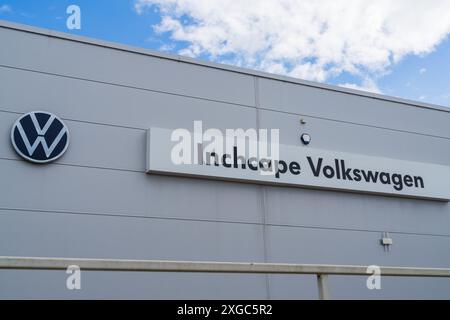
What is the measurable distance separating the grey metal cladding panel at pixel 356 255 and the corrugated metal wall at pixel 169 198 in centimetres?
2

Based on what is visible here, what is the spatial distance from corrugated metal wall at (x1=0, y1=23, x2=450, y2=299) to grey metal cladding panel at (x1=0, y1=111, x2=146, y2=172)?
0.02 m

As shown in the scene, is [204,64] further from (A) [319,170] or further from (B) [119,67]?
(A) [319,170]

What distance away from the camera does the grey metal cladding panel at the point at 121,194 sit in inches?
252

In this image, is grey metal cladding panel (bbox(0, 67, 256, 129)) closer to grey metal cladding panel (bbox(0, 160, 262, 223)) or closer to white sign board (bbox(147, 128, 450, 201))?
white sign board (bbox(147, 128, 450, 201))

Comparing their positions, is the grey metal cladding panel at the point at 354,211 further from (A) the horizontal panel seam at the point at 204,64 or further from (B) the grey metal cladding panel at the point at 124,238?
(A) the horizontal panel seam at the point at 204,64

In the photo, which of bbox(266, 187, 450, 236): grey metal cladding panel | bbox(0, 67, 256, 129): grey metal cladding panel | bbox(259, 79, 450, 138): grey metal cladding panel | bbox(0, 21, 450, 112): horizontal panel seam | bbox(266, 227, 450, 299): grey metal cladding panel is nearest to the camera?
bbox(0, 67, 256, 129): grey metal cladding panel

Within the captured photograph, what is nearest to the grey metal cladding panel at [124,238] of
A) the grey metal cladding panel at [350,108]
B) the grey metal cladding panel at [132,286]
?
the grey metal cladding panel at [132,286]

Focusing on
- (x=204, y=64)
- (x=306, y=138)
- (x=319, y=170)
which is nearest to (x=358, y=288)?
(x=319, y=170)

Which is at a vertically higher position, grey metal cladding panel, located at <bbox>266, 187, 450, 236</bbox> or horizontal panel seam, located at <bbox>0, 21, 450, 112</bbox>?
horizontal panel seam, located at <bbox>0, 21, 450, 112</bbox>

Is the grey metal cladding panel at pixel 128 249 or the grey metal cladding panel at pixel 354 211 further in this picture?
the grey metal cladding panel at pixel 354 211

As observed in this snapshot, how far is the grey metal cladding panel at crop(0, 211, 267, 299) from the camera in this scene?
6.14m

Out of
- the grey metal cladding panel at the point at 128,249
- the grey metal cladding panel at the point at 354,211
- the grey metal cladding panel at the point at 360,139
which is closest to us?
the grey metal cladding panel at the point at 128,249

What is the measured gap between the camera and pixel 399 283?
8.46 m

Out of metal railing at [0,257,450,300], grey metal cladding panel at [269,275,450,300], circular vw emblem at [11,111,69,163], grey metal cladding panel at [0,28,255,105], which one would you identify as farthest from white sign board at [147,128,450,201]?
metal railing at [0,257,450,300]
